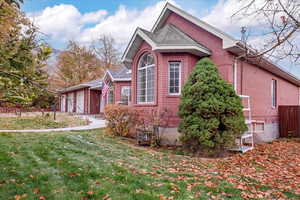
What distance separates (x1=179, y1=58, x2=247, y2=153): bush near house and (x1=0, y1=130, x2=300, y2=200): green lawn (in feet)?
2.75

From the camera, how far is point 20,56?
2830mm

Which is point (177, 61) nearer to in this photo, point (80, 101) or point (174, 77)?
point (174, 77)

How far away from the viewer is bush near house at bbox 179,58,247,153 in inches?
283

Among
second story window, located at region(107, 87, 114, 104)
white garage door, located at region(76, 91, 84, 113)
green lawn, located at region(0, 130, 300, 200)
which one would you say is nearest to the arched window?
green lawn, located at region(0, 130, 300, 200)

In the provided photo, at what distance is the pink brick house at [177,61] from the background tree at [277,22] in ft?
14.2

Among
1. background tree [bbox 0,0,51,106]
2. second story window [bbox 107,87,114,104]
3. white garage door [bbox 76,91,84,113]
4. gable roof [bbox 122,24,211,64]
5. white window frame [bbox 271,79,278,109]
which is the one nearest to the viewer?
background tree [bbox 0,0,51,106]

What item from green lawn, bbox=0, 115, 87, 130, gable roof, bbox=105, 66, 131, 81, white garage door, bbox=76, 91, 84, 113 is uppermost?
gable roof, bbox=105, 66, 131, 81

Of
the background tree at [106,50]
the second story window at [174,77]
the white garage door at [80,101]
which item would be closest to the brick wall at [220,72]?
the second story window at [174,77]

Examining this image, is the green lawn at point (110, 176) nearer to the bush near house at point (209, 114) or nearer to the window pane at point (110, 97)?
the bush near house at point (209, 114)

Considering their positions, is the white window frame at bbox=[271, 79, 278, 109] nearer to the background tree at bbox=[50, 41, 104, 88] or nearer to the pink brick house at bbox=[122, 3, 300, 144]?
the pink brick house at bbox=[122, 3, 300, 144]

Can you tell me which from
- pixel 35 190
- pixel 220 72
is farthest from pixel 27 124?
pixel 220 72

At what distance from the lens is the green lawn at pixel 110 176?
12.4ft

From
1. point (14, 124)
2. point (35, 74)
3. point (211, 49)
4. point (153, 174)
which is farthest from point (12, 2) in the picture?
point (14, 124)

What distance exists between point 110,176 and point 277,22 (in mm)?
4389
